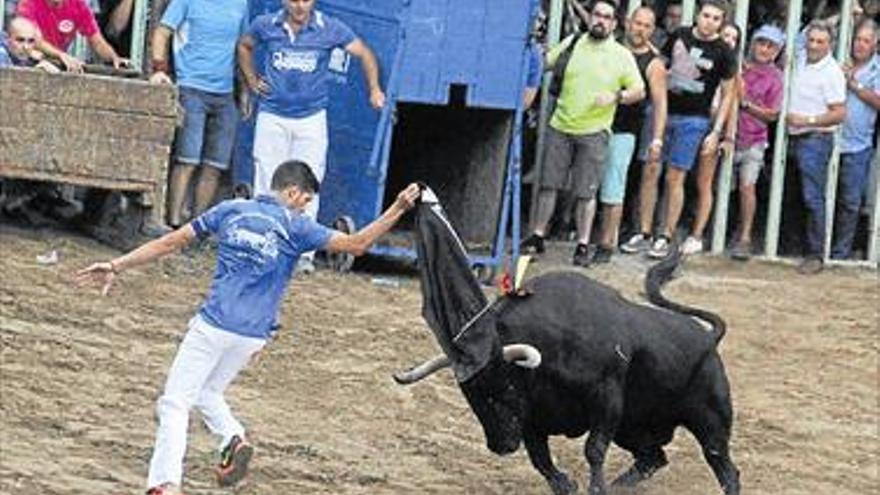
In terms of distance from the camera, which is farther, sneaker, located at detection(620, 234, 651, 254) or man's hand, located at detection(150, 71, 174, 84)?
sneaker, located at detection(620, 234, 651, 254)

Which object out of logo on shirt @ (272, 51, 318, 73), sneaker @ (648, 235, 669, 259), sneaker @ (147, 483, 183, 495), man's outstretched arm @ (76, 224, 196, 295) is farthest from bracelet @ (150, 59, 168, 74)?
sneaker @ (147, 483, 183, 495)

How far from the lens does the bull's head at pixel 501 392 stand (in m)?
11.5

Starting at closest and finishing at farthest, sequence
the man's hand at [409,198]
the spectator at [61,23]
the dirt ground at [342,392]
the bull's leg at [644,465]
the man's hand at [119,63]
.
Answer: the man's hand at [409,198] → the dirt ground at [342,392] → the bull's leg at [644,465] → the spectator at [61,23] → the man's hand at [119,63]

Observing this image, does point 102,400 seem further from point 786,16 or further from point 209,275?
point 786,16

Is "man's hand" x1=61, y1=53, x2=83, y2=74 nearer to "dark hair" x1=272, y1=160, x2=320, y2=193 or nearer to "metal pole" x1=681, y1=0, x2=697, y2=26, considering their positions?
"metal pole" x1=681, y1=0, x2=697, y2=26

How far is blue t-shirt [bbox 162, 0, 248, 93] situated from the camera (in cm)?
1720

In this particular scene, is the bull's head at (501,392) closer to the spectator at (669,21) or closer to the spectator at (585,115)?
the spectator at (585,115)

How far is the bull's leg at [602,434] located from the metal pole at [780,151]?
753 centimetres

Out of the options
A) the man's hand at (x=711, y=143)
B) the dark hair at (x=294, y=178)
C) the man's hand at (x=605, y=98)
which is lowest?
the man's hand at (x=711, y=143)

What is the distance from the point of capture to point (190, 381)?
10945 mm

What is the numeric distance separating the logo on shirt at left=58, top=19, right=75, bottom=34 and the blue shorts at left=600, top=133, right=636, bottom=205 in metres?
4.03

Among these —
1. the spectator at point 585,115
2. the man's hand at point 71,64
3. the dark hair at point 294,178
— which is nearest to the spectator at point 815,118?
the spectator at point 585,115

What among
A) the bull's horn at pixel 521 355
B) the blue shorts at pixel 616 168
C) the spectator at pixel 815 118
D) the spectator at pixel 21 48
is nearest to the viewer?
the bull's horn at pixel 521 355

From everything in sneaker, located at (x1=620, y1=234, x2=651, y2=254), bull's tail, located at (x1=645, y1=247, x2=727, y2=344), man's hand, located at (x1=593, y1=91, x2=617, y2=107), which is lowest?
sneaker, located at (x1=620, y1=234, x2=651, y2=254)
